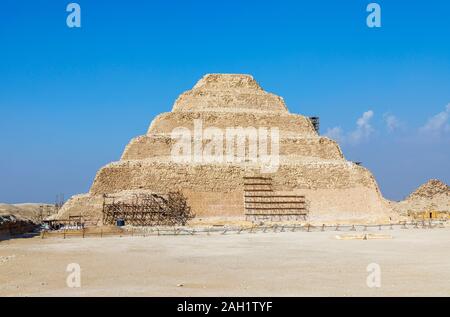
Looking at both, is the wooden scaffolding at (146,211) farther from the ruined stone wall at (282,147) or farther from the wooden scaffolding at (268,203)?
the ruined stone wall at (282,147)

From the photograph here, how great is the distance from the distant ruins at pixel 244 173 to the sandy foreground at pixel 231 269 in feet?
83.1

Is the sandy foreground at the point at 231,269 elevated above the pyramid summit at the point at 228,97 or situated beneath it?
situated beneath

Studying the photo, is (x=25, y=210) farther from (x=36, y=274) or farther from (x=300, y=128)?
(x=36, y=274)

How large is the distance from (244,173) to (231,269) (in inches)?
1544

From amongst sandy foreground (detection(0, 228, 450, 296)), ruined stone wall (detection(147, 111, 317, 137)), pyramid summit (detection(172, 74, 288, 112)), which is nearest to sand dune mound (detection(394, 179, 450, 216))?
ruined stone wall (detection(147, 111, 317, 137))

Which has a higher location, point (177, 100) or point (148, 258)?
Answer: point (177, 100)

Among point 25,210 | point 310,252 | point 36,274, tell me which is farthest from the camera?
point 25,210

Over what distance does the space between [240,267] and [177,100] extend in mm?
54435

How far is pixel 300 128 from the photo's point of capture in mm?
67062

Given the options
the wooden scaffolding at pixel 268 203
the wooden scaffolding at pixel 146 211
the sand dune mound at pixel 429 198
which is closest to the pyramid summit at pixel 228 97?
the wooden scaffolding at pixel 268 203

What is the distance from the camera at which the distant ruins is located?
2199 inches

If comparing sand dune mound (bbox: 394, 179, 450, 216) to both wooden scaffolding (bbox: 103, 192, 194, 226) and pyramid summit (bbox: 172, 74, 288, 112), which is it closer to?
pyramid summit (bbox: 172, 74, 288, 112)

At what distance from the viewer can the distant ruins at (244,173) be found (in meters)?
55.8
